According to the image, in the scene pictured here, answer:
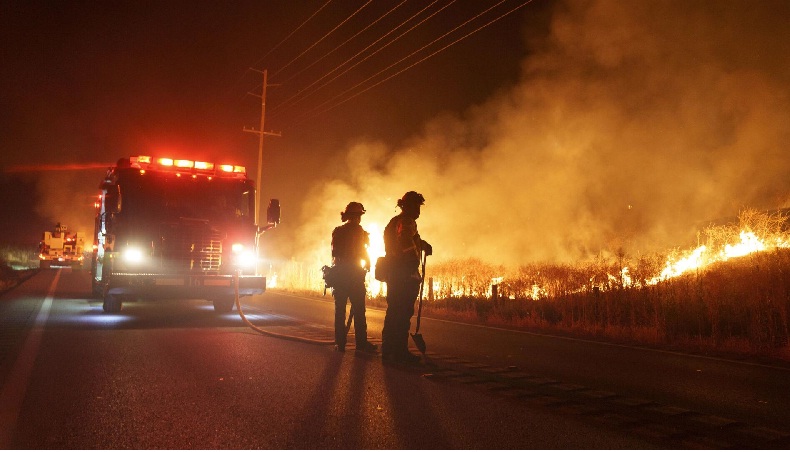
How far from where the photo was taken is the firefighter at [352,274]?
25.0ft

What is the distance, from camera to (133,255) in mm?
10742

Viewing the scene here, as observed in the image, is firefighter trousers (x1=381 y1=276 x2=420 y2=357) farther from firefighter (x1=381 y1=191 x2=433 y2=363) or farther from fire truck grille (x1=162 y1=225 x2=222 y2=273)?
fire truck grille (x1=162 y1=225 x2=222 y2=273)

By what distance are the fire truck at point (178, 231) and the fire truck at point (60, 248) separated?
37419mm

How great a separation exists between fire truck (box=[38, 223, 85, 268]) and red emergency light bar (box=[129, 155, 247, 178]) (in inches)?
1514

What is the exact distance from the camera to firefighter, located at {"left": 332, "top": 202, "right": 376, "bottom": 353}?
761cm

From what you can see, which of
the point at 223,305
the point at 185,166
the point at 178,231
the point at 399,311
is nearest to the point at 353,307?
the point at 399,311

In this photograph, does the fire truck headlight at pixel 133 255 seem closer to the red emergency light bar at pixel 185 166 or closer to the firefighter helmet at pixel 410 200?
the red emergency light bar at pixel 185 166

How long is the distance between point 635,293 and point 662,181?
43.8 feet

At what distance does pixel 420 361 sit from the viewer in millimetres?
6785

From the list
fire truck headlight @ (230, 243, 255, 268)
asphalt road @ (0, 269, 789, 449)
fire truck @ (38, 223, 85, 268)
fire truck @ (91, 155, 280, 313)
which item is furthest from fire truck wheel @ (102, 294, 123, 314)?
fire truck @ (38, 223, 85, 268)

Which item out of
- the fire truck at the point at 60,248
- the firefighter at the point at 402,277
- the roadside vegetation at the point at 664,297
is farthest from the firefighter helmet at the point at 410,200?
A: the fire truck at the point at 60,248

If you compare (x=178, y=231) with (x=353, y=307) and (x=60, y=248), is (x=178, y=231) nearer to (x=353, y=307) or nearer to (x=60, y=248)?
(x=353, y=307)

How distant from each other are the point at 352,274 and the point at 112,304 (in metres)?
6.24

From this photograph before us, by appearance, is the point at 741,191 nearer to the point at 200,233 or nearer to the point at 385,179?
the point at 385,179
